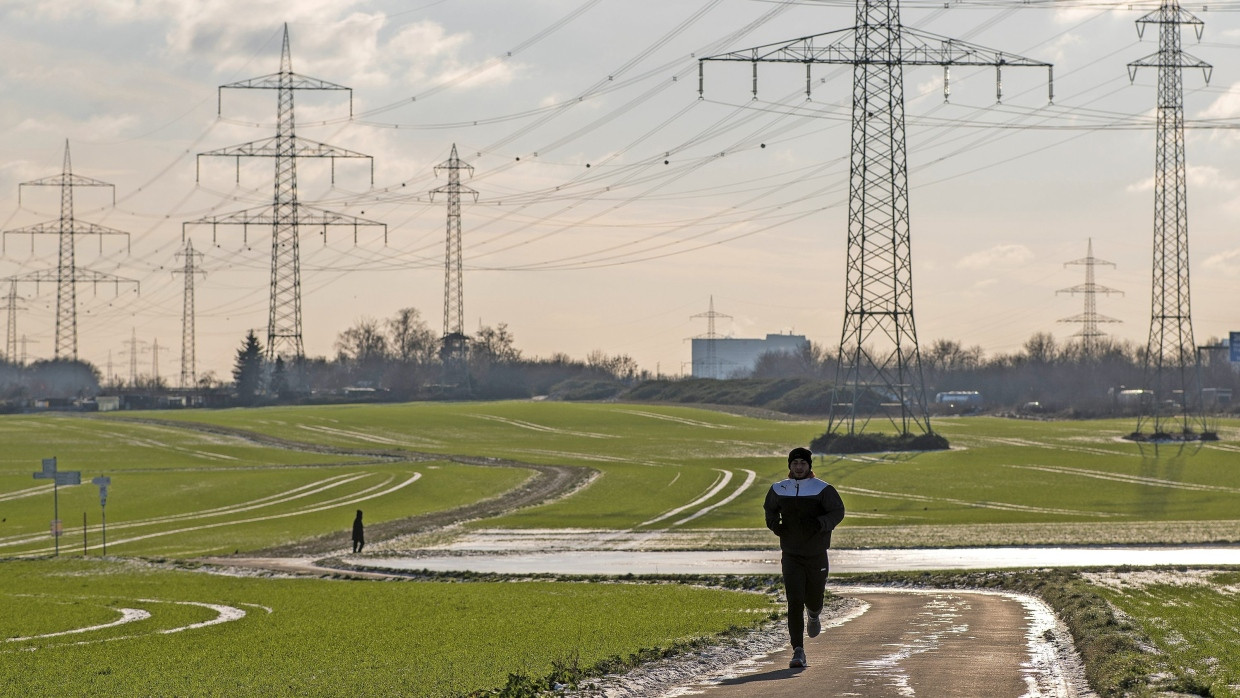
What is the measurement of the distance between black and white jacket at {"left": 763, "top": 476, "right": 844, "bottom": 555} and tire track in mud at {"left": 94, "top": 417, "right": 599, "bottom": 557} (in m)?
44.2

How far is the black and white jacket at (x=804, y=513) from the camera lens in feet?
58.5

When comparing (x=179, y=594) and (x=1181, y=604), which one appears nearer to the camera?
(x=1181, y=604)

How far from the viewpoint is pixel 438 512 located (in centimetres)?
7800

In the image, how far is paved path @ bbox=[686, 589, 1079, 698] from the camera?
16.5 meters

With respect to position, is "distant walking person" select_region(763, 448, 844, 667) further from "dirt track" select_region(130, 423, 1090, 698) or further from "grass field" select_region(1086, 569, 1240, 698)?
"grass field" select_region(1086, 569, 1240, 698)

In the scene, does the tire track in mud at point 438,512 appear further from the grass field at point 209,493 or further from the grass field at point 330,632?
the grass field at point 330,632

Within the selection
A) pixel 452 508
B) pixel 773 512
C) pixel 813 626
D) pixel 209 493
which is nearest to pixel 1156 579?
pixel 813 626

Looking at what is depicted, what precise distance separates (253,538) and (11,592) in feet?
70.8

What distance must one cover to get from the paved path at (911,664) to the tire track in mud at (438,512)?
39680mm

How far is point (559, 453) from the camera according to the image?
395 feet

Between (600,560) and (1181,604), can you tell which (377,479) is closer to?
(600,560)

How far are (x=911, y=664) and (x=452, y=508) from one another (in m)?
63.1

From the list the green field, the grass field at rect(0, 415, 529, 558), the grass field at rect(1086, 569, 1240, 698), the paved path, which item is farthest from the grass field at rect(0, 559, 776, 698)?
the grass field at rect(0, 415, 529, 558)

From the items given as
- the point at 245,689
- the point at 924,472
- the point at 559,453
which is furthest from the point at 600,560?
the point at 559,453
